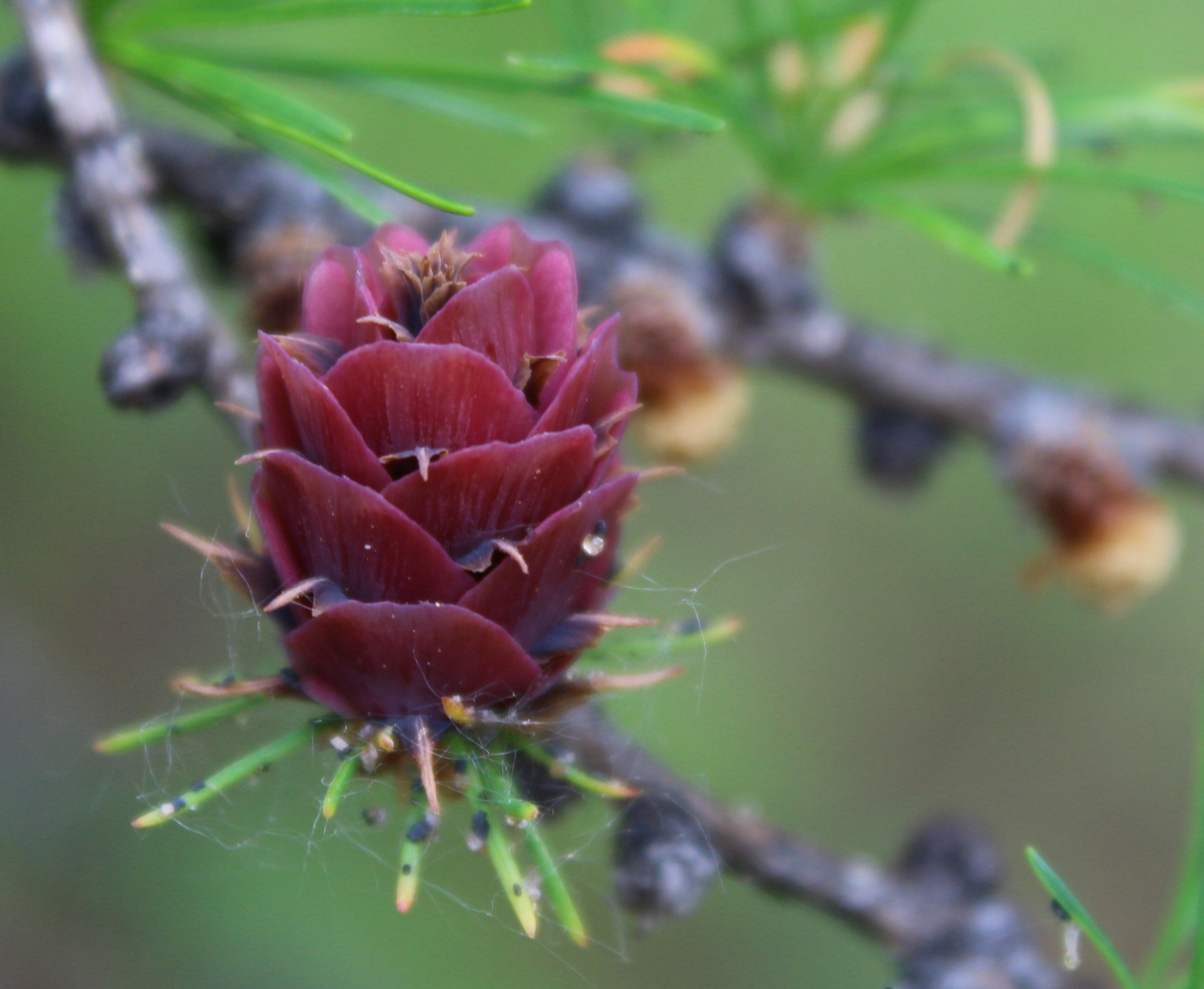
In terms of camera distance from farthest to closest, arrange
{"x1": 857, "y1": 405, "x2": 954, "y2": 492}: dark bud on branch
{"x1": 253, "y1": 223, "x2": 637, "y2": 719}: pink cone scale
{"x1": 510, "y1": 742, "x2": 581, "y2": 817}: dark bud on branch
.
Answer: {"x1": 857, "y1": 405, "x2": 954, "y2": 492}: dark bud on branch → {"x1": 510, "y1": 742, "x2": 581, "y2": 817}: dark bud on branch → {"x1": 253, "y1": 223, "x2": 637, "y2": 719}: pink cone scale

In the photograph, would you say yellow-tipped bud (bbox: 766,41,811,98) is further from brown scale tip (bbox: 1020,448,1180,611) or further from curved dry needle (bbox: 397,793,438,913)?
curved dry needle (bbox: 397,793,438,913)

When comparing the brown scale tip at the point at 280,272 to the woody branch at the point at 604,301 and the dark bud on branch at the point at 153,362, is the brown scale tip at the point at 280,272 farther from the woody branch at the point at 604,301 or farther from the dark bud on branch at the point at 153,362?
the dark bud on branch at the point at 153,362

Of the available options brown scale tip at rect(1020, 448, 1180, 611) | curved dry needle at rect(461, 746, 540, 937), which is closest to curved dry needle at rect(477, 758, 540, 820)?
curved dry needle at rect(461, 746, 540, 937)

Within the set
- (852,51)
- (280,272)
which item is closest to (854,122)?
(852,51)

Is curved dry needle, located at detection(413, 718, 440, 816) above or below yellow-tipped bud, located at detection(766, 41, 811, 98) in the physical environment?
below

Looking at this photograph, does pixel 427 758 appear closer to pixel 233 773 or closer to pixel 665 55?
pixel 233 773
